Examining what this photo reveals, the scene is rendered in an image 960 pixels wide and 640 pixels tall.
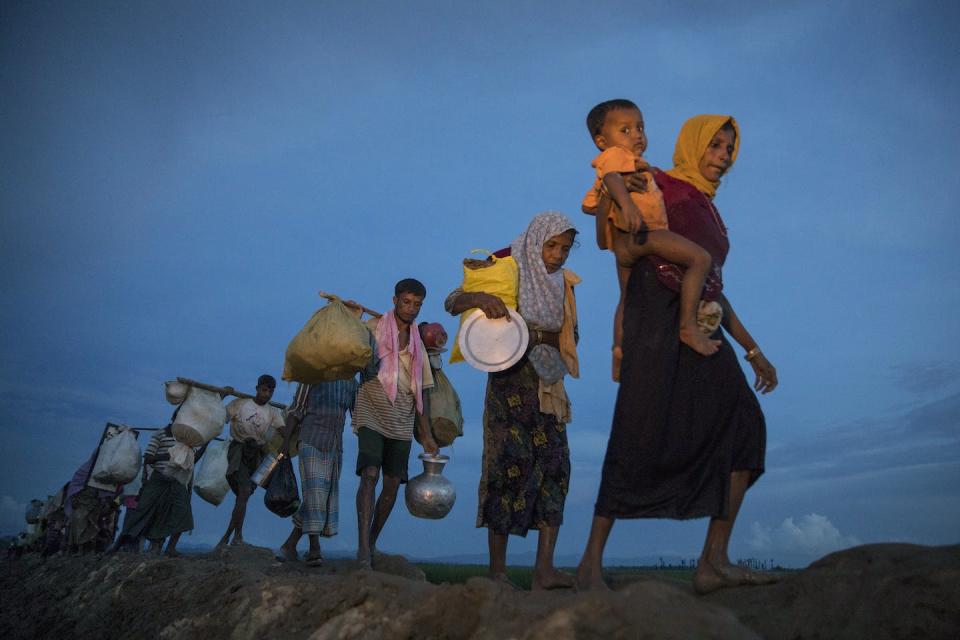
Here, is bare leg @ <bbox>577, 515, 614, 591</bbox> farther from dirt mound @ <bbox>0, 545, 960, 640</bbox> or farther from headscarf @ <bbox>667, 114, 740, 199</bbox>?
headscarf @ <bbox>667, 114, 740, 199</bbox>

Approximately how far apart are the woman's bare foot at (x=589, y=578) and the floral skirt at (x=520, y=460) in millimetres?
1108

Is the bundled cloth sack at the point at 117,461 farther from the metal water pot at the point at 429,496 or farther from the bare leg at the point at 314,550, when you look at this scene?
the metal water pot at the point at 429,496

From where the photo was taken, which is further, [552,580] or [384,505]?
[384,505]

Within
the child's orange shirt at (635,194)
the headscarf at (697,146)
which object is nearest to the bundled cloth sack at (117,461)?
the child's orange shirt at (635,194)

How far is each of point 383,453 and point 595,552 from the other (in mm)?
3250

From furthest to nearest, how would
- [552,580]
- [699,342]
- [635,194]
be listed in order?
1. [552,580]
2. [635,194]
3. [699,342]

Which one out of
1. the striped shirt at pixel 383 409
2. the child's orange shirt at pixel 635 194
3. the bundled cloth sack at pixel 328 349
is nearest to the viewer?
the child's orange shirt at pixel 635 194

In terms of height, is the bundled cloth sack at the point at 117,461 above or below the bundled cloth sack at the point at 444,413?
below

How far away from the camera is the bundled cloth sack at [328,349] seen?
6316 mm

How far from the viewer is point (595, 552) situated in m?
3.66

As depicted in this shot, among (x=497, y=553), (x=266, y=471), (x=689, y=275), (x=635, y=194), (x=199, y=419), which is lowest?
(x=497, y=553)

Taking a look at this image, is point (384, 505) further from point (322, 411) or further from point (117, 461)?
point (117, 461)

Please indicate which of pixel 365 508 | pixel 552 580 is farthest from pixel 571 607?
pixel 365 508

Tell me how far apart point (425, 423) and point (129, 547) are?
5109 mm
